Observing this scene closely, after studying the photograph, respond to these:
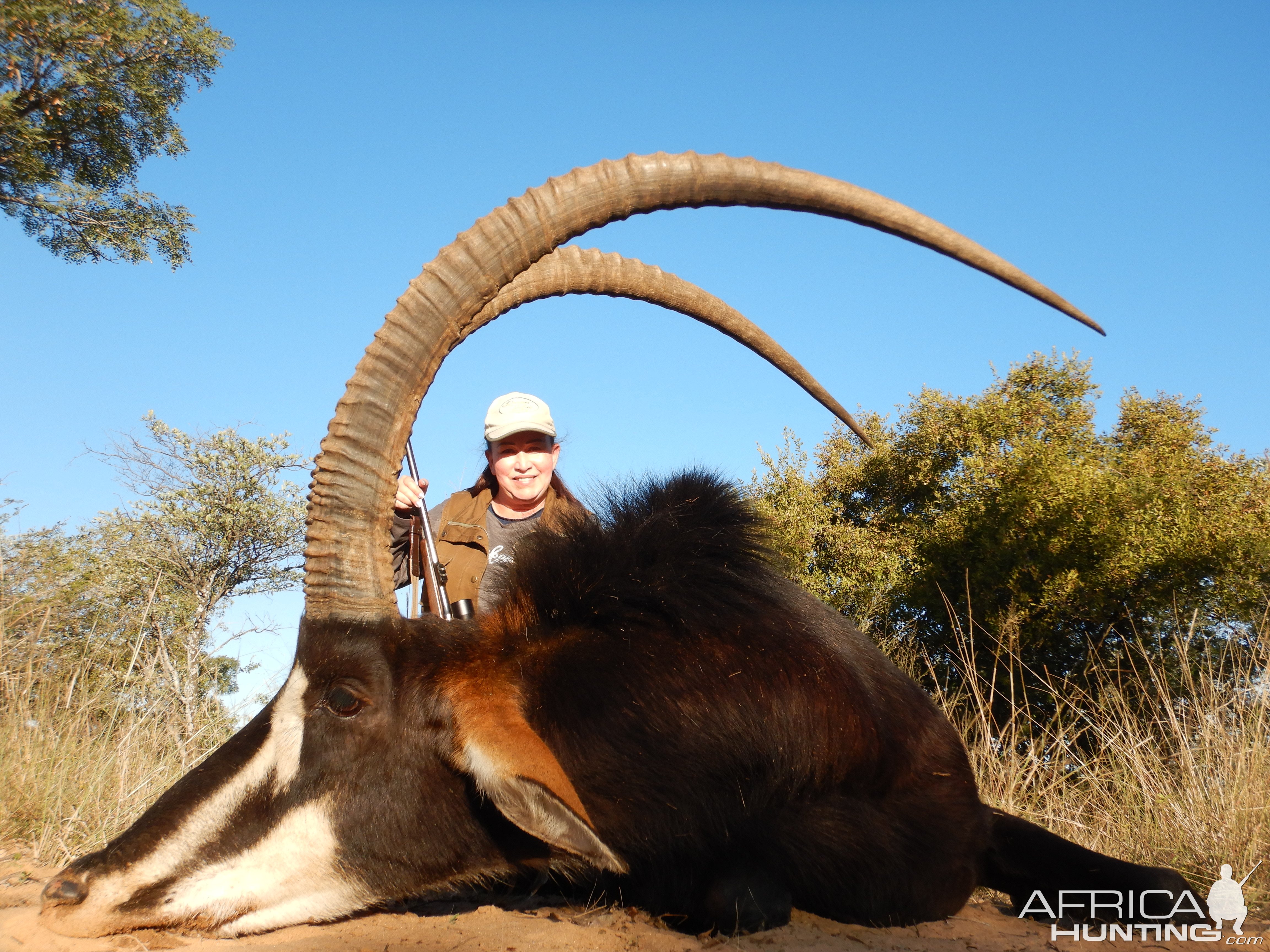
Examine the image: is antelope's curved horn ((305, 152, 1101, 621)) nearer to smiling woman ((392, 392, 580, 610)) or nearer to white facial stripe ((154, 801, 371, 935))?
white facial stripe ((154, 801, 371, 935))

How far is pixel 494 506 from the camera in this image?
17.6 ft

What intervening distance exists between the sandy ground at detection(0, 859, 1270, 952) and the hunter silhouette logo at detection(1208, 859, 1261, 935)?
5cm

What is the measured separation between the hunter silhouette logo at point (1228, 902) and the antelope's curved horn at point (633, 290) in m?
2.17

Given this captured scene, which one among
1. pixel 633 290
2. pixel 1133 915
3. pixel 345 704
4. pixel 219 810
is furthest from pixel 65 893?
pixel 1133 915

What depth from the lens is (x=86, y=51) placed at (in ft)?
40.3

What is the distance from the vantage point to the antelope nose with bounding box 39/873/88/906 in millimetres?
2506

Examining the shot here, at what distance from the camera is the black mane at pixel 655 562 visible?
2949 millimetres

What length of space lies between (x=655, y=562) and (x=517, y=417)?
2074 mm

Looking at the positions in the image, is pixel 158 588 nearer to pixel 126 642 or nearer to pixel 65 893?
pixel 126 642

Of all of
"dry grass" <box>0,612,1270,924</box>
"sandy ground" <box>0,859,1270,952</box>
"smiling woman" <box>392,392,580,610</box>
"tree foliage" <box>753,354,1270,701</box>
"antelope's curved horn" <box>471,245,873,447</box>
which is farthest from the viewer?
"tree foliage" <box>753,354,1270,701</box>

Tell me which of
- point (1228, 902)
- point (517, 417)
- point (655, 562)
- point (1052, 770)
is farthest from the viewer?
point (1052, 770)

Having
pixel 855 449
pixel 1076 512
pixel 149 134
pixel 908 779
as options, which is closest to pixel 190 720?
pixel 908 779

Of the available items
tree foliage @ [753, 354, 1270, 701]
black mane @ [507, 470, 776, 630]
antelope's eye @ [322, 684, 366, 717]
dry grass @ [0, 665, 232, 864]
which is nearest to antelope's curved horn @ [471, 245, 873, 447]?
black mane @ [507, 470, 776, 630]

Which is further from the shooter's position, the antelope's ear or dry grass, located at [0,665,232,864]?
dry grass, located at [0,665,232,864]
